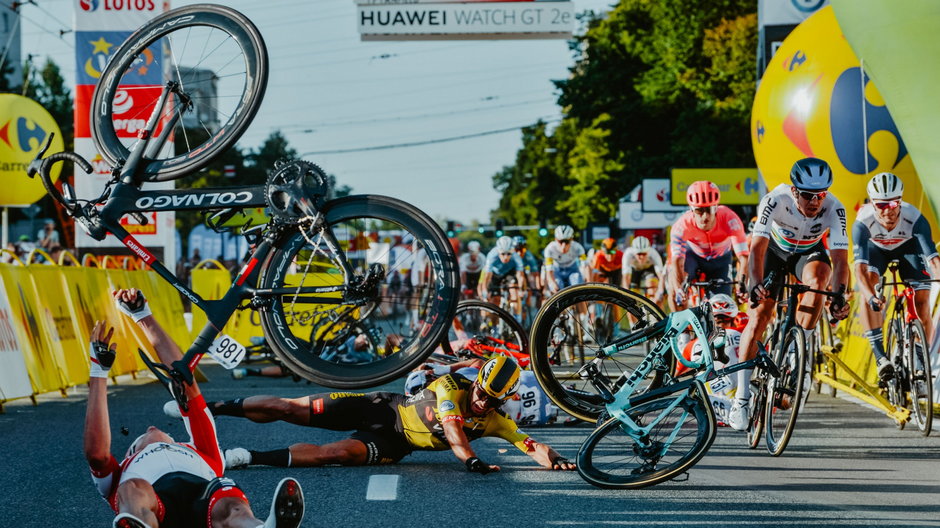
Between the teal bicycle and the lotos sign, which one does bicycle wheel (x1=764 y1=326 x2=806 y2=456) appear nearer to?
the teal bicycle

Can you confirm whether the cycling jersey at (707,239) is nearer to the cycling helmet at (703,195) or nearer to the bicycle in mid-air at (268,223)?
the cycling helmet at (703,195)

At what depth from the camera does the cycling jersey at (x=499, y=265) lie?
19.7 m

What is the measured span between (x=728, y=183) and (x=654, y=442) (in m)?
29.2

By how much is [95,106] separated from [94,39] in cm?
1219

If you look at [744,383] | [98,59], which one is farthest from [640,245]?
[744,383]

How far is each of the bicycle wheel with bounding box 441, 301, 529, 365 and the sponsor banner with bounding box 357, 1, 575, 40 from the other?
55.6ft

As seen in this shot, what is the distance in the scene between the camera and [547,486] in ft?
26.8

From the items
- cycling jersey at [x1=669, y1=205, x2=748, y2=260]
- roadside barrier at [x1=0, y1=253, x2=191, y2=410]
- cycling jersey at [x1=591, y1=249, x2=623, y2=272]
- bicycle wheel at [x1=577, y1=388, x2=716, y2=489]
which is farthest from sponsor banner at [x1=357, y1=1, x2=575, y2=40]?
bicycle wheel at [x1=577, y1=388, x2=716, y2=489]

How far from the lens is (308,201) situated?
558 cm

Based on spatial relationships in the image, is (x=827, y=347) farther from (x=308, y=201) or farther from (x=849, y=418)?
(x=308, y=201)

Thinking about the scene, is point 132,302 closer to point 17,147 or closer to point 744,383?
point 744,383

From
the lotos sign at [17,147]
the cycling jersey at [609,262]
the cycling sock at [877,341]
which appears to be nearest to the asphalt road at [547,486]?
the cycling sock at [877,341]

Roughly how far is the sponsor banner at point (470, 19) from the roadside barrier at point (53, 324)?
14876mm

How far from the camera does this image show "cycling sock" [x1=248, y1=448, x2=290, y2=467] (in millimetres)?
8586
